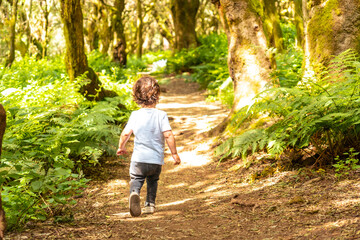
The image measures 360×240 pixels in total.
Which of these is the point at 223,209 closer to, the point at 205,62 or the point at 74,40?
the point at 74,40

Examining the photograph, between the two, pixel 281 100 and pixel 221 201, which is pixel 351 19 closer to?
pixel 281 100

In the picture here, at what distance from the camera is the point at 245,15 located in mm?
7758

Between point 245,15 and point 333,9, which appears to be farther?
point 245,15

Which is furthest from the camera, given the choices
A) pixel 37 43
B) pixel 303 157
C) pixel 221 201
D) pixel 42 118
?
pixel 37 43

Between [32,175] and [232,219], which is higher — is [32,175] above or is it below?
above

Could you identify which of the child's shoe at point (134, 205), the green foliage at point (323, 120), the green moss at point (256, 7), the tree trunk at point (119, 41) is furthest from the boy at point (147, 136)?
the tree trunk at point (119, 41)

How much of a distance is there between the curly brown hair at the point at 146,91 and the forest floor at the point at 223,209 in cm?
140

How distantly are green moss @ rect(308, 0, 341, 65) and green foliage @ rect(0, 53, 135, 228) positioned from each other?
367cm

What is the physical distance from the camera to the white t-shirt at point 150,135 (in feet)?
14.8

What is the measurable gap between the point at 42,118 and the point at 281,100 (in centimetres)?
366

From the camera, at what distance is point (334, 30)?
632 centimetres

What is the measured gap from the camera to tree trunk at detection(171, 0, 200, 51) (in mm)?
21647

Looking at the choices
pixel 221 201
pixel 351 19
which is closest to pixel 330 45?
pixel 351 19

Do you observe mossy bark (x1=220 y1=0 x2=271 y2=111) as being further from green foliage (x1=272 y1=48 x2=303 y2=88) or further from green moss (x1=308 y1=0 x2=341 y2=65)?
green moss (x1=308 y1=0 x2=341 y2=65)
